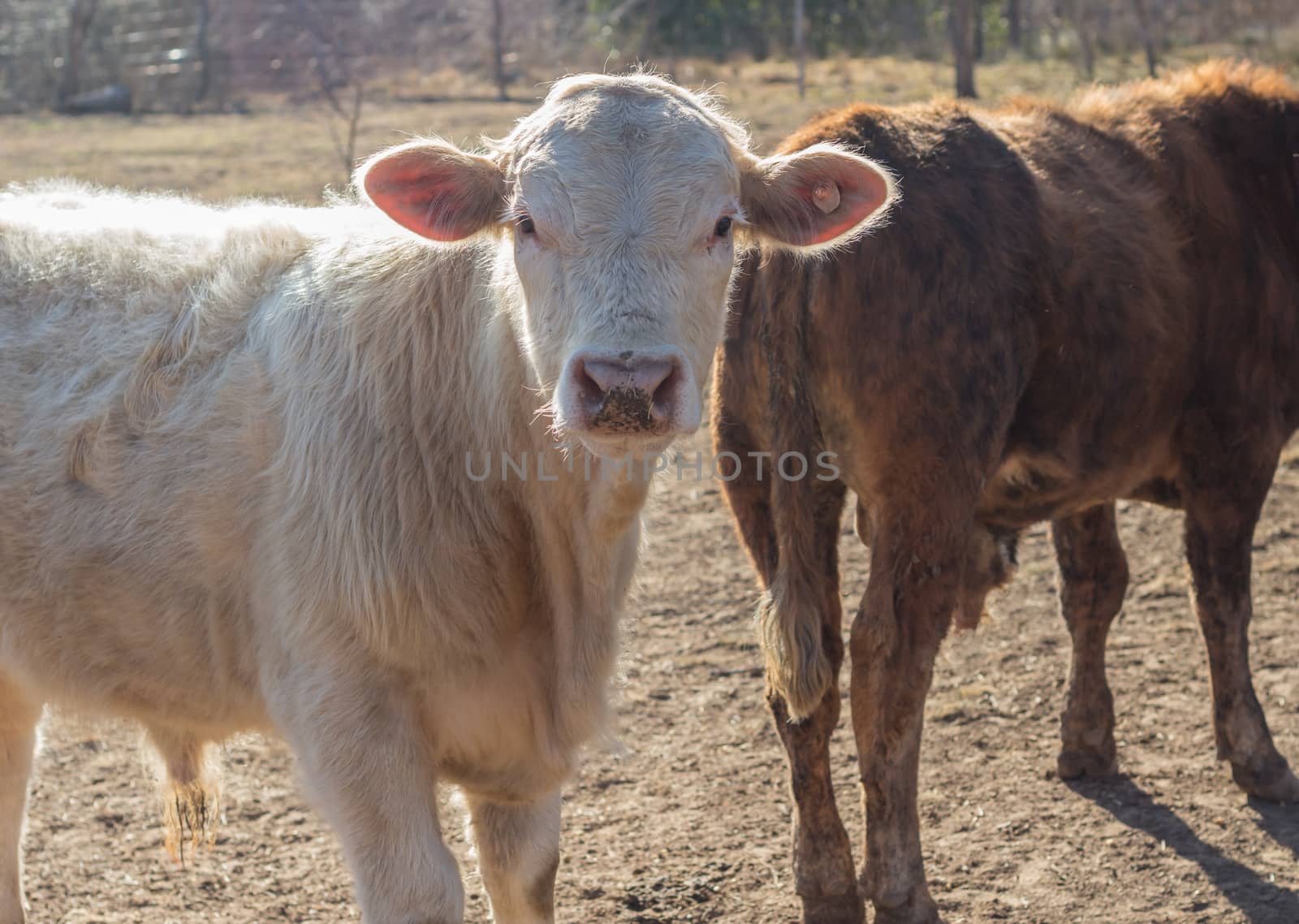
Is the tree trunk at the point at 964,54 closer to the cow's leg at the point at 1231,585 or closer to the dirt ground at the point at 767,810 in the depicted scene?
the dirt ground at the point at 767,810

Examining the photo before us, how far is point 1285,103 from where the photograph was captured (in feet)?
16.0

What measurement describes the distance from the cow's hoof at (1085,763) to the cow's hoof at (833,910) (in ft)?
3.56

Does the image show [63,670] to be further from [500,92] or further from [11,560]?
[500,92]

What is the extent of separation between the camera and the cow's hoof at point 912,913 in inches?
141

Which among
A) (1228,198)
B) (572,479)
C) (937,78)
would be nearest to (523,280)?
(572,479)

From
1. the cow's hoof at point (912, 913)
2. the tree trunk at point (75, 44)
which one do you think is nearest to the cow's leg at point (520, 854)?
the cow's hoof at point (912, 913)

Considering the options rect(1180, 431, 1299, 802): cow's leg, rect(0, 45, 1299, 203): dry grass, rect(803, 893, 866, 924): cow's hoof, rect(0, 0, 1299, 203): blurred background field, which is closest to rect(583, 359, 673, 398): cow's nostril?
rect(803, 893, 866, 924): cow's hoof

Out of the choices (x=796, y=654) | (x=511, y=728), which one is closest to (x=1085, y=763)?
(x=796, y=654)

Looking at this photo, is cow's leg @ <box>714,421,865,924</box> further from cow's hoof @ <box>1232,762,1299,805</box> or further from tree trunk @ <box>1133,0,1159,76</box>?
tree trunk @ <box>1133,0,1159,76</box>

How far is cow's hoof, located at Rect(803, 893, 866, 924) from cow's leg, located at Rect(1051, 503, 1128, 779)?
1.10 metres

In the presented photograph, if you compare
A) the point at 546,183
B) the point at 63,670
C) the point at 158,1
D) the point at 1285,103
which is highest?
the point at 158,1

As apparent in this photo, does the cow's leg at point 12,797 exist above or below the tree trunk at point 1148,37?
below

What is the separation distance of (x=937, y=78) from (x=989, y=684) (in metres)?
15.2

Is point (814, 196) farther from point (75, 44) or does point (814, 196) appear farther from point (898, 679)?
point (75, 44)
